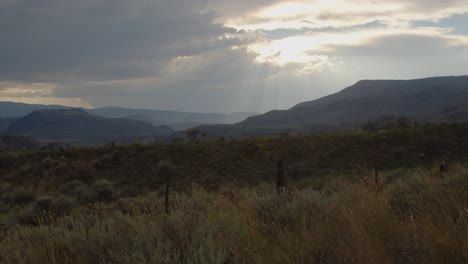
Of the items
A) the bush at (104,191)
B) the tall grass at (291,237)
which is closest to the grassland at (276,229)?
the tall grass at (291,237)

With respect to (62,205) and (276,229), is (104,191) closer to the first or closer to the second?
(62,205)

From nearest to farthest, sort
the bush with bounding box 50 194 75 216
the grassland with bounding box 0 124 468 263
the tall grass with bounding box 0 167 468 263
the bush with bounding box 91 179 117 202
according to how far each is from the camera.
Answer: the tall grass with bounding box 0 167 468 263 → the grassland with bounding box 0 124 468 263 → the bush with bounding box 50 194 75 216 → the bush with bounding box 91 179 117 202

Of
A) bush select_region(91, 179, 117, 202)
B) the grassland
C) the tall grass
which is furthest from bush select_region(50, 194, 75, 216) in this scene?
the tall grass

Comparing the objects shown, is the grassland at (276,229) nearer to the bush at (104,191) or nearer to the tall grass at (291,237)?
the tall grass at (291,237)

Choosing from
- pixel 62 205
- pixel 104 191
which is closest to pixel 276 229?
pixel 62 205

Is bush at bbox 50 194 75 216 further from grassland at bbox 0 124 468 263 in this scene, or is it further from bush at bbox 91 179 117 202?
bush at bbox 91 179 117 202

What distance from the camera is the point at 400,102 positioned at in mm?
197500

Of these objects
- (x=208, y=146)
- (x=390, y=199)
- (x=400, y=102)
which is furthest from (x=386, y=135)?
(x=400, y=102)

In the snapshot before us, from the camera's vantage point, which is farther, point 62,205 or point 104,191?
point 104,191

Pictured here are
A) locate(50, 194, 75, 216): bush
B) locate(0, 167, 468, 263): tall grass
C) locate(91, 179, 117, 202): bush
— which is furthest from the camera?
locate(91, 179, 117, 202): bush

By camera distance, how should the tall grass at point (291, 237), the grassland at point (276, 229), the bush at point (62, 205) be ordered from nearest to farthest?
1. the tall grass at point (291, 237)
2. the grassland at point (276, 229)
3. the bush at point (62, 205)

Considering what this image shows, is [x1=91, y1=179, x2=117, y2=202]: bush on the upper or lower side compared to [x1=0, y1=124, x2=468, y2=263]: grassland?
lower

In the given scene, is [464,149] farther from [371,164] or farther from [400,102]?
[400,102]

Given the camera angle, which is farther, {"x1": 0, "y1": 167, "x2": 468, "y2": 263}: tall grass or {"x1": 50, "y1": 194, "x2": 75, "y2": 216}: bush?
{"x1": 50, "y1": 194, "x2": 75, "y2": 216}: bush
